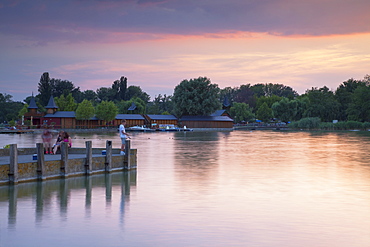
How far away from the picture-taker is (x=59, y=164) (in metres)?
24.3

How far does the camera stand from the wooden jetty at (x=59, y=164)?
21547mm

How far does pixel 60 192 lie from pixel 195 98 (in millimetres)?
123908

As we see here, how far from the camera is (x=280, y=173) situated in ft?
107

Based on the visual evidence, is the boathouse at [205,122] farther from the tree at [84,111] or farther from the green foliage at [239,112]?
the green foliage at [239,112]

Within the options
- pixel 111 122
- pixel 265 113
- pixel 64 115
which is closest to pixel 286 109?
pixel 265 113

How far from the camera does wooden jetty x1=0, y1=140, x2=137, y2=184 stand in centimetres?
2155

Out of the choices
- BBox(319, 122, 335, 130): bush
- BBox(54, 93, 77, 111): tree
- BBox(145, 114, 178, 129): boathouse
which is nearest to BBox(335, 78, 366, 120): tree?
BBox(319, 122, 335, 130): bush

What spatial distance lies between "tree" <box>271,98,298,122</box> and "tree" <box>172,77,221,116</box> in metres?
34.5

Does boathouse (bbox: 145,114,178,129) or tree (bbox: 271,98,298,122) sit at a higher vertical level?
tree (bbox: 271,98,298,122)

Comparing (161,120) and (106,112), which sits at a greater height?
(106,112)

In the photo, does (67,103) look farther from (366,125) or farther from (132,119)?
(366,125)

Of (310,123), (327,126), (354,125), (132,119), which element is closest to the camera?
(354,125)

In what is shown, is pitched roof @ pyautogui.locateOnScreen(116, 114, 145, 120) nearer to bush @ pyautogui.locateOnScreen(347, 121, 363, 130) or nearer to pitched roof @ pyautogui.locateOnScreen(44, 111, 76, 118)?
pitched roof @ pyautogui.locateOnScreen(44, 111, 76, 118)

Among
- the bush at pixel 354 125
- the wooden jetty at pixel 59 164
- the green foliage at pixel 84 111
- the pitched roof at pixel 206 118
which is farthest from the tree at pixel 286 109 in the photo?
the wooden jetty at pixel 59 164
